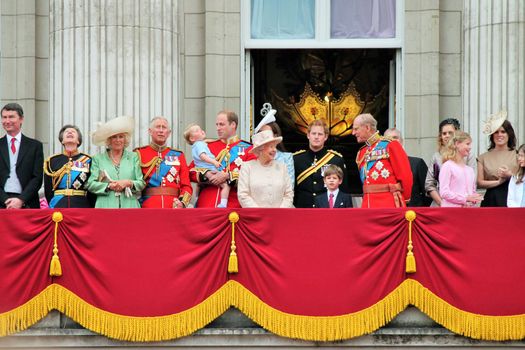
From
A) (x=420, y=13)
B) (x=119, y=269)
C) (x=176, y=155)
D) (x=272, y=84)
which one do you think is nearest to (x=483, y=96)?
(x=420, y=13)

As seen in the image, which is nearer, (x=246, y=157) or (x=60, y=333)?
(x=60, y=333)

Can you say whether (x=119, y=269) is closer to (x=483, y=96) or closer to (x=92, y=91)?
(x=92, y=91)

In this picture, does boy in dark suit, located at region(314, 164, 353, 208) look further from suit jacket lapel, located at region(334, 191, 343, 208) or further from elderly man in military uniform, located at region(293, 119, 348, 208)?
elderly man in military uniform, located at region(293, 119, 348, 208)

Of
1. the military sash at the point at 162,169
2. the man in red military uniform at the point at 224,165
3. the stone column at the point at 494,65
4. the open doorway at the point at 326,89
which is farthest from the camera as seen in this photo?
the open doorway at the point at 326,89

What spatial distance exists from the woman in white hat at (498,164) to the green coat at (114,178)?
371 cm

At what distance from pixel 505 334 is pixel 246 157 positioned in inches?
134

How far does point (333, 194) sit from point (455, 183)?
4.21 feet

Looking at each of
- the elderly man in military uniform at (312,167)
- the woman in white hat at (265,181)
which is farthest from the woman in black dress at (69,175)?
the elderly man in military uniform at (312,167)

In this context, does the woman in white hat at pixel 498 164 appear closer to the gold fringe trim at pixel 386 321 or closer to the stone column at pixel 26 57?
the gold fringe trim at pixel 386 321

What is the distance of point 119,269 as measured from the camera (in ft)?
48.2

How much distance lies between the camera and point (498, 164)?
16.0 metres

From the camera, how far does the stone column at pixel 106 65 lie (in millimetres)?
18344

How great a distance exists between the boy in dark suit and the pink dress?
1.00 metres

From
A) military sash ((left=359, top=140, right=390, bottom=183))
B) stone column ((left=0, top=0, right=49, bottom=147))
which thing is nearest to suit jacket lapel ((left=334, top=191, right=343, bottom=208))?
military sash ((left=359, top=140, right=390, bottom=183))
